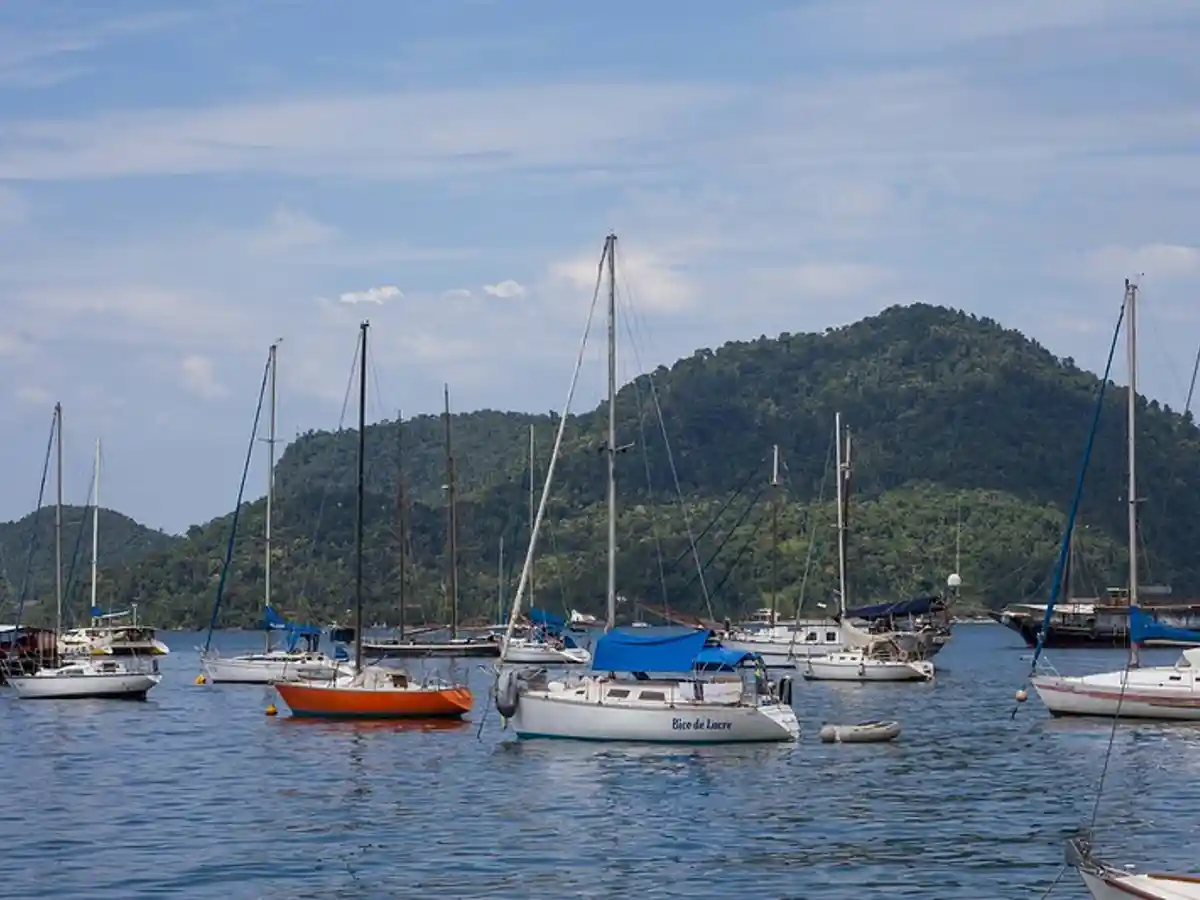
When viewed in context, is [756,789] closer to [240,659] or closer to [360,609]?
[360,609]

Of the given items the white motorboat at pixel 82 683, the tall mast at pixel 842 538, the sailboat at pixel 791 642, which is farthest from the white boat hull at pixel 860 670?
the white motorboat at pixel 82 683

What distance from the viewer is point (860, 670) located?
9150 centimetres

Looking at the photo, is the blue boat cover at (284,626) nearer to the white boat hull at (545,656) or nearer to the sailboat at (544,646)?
the sailboat at (544,646)

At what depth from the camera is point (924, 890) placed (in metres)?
32.8

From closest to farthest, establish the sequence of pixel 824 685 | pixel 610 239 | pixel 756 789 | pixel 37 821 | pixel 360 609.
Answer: pixel 37 821
pixel 756 789
pixel 610 239
pixel 360 609
pixel 824 685

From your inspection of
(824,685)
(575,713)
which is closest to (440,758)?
(575,713)

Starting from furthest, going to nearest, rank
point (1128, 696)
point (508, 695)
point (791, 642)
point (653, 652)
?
point (791, 642)
point (1128, 696)
point (508, 695)
point (653, 652)

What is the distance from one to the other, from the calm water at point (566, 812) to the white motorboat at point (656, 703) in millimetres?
580

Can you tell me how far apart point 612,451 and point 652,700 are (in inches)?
330

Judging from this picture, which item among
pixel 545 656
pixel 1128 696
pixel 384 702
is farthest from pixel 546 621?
pixel 1128 696

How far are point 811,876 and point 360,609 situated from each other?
120 feet

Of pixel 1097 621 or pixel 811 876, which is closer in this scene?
pixel 811 876

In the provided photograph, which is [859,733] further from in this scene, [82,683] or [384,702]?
[82,683]

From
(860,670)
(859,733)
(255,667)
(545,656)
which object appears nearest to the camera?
(859,733)
